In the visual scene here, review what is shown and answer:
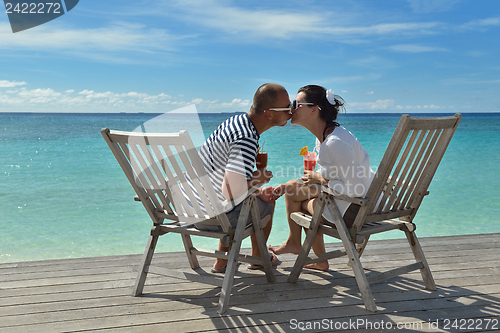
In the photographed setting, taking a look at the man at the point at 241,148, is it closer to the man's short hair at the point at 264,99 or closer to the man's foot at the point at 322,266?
the man's short hair at the point at 264,99

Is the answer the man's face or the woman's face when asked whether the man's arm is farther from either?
the woman's face

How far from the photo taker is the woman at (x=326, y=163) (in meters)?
2.36

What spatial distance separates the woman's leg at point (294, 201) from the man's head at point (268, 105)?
0.49m

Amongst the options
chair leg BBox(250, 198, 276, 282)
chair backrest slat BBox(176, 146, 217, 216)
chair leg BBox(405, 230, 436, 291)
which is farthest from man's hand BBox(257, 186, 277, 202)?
chair leg BBox(405, 230, 436, 291)

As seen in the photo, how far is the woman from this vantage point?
2357mm

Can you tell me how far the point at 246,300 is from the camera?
2.38 metres

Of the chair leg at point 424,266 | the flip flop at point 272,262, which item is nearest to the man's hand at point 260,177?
the flip flop at point 272,262

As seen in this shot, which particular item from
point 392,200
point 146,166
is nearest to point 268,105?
point 146,166

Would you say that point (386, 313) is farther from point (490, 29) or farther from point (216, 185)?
point (490, 29)

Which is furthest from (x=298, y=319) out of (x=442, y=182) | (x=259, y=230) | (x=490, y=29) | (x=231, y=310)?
(x=490, y=29)

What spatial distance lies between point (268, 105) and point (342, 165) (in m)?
0.61

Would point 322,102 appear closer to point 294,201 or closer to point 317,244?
point 294,201

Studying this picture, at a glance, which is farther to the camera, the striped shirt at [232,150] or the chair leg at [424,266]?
the chair leg at [424,266]

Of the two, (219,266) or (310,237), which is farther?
(219,266)
